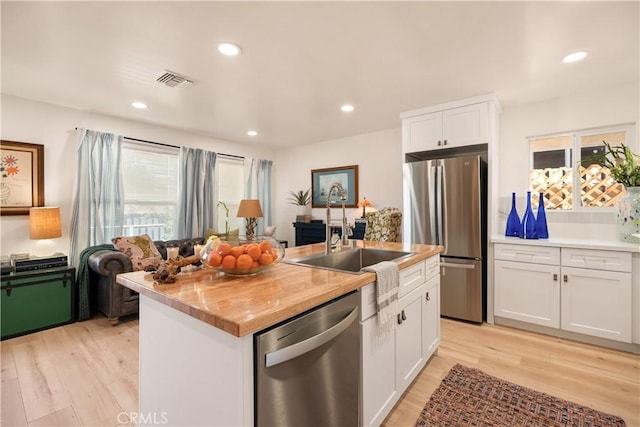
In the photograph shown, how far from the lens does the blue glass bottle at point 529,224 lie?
9.66 feet

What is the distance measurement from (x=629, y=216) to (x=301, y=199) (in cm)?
411

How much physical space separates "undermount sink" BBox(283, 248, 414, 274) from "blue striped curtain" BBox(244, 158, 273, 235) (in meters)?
3.38

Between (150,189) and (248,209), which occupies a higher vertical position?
(150,189)

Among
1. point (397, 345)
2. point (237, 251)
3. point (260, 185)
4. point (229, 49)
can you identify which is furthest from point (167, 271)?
point (260, 185)

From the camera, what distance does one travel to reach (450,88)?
→ 2844 mm

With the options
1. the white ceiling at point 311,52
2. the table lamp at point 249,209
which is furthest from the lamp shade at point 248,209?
the white ceiling at point 311,52

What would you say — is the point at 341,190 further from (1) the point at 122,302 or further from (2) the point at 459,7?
(1) the point at 122,302

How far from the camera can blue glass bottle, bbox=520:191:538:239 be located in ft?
9.66

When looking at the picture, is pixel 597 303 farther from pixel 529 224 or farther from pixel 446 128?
pixel 446 128

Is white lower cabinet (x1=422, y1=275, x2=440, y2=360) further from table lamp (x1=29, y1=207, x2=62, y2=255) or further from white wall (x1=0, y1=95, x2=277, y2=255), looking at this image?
white wall (x1=0, y1=95, x2=277, y2=255)

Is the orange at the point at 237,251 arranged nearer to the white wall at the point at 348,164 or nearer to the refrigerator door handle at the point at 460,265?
the refrigerator door handle at the point at 460,265

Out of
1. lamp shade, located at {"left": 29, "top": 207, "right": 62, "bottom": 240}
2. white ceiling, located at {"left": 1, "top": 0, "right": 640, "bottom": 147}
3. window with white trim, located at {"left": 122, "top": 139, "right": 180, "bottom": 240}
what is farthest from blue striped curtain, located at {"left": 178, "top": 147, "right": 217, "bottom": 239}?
lamp shade, located at {"left": 29, "top": 207, "right": 62, "bottom": 240}

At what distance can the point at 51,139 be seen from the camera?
3277 millimetres

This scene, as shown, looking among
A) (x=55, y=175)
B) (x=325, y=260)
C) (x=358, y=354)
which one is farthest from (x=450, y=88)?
(x=55, y=175)
